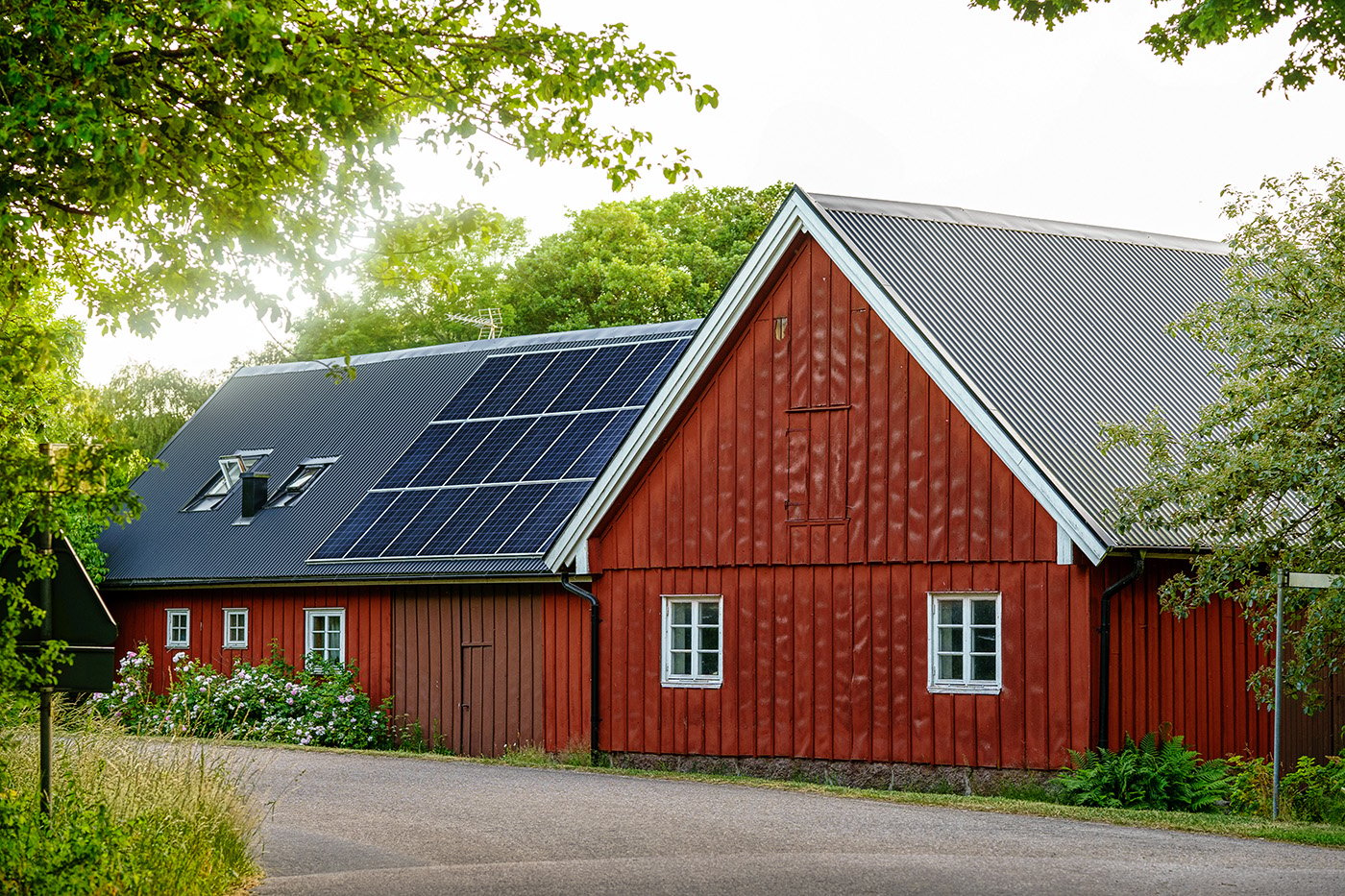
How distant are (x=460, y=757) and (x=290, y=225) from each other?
14.4 metres

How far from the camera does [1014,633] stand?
2153 centimetres

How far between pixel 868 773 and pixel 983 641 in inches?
85.2

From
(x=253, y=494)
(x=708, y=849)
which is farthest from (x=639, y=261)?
(x=708, y=849)

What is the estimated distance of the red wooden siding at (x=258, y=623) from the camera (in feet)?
99.1

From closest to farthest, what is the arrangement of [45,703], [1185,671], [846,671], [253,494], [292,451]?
[45,703] < [1185,671] < [846,671] < [253,494] < [292,451]

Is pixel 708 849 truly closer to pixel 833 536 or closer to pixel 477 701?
pixel 833 536

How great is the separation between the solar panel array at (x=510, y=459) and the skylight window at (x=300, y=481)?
122 inches

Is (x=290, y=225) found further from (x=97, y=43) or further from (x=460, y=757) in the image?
(x=460, y=757)

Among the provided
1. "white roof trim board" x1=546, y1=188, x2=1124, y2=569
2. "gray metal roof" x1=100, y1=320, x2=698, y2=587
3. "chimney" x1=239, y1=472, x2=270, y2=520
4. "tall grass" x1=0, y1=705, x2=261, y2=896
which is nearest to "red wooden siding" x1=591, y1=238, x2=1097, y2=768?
"white roof trim board" x1=546, y1=188, x2=1124, y2=569

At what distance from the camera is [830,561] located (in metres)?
23.5

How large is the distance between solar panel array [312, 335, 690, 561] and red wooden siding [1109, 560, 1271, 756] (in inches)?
353

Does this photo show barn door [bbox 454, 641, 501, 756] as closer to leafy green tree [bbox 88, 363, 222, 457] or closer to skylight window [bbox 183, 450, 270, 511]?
skylight window [bbox 183, 450, 270, 511]

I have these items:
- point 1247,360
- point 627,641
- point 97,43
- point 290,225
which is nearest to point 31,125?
point 97,43

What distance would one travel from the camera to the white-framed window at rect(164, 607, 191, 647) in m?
34.2
